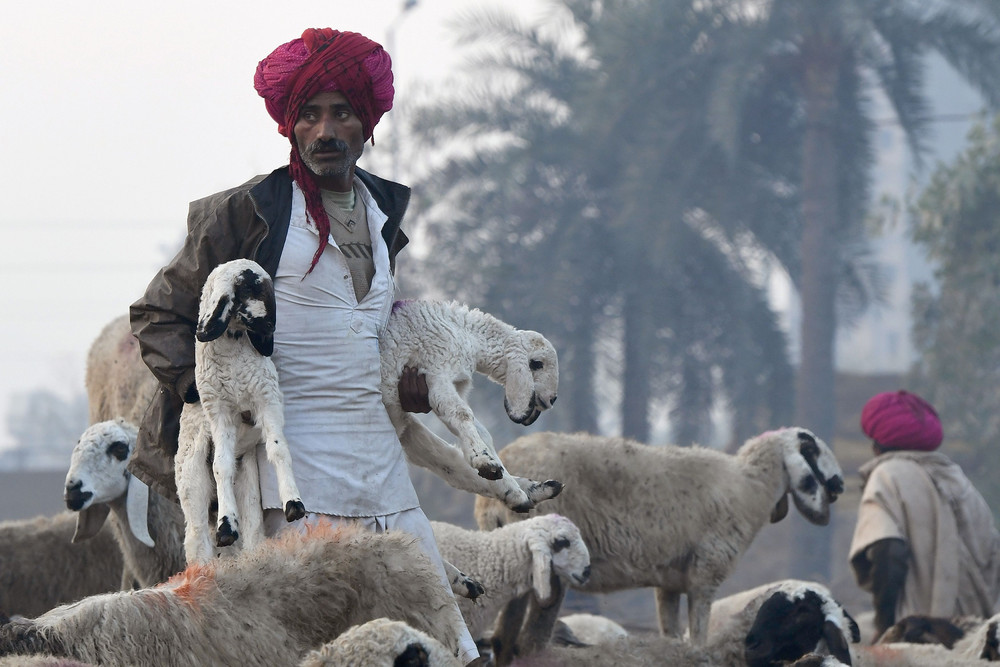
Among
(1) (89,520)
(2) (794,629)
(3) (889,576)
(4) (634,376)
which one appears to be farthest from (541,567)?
(4) (634,376)

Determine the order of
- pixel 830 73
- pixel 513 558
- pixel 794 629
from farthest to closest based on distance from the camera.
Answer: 1. pixel 830 73
2. pixel 513 558
3. pixel 794 629

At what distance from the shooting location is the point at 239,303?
3596mm

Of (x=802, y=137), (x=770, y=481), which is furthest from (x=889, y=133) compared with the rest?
(x=770, y=481)

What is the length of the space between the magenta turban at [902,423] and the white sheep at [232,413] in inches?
194

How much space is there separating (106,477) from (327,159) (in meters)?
2.30

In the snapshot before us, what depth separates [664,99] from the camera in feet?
67.7

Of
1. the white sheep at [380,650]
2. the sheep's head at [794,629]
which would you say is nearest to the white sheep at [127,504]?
the sheep's head at [794,629]

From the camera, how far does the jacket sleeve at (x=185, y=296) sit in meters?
3.80

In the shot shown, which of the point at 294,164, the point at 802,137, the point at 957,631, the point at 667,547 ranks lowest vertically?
the point at 957,631

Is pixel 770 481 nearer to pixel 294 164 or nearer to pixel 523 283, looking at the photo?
pixel 294 164

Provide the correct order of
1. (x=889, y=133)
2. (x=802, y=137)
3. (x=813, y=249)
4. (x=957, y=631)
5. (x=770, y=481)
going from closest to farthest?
(x=957, y=631), (x=770, y=481), (x=813, y=249), (x=802, y=137), (x=889, y=133)

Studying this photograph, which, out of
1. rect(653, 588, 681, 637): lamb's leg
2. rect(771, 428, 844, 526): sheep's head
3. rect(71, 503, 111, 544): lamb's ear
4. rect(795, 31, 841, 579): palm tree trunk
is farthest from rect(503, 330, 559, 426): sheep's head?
rect(795, 31, 841, 579): palm tree trunk

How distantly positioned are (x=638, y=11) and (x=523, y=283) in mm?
4457

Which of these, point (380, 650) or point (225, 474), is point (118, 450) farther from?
point (380, 650)
